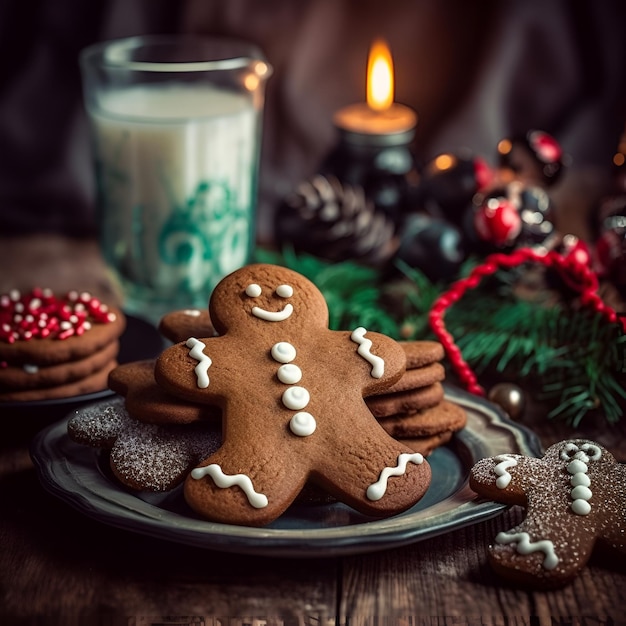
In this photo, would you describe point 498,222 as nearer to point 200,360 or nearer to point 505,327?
point 505,327

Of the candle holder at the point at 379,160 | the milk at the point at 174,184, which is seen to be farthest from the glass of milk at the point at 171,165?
the candle holder at the point at 379,160

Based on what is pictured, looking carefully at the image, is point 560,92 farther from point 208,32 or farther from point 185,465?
point 185,465

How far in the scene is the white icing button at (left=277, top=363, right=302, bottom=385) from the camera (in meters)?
0.81

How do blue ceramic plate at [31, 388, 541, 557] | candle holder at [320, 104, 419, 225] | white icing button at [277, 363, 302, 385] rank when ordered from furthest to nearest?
1. candle holder at [320, 104, 419, 225]
2. white icing button at [277, 363, 302, 385]
3. blue ceramic plate at [31, 388, 541, 557]

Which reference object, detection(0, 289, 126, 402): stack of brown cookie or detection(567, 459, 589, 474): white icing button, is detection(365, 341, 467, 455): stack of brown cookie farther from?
detection(0, 289, 126, 402): stack of brown cookie

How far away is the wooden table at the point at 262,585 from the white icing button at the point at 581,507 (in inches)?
1.7

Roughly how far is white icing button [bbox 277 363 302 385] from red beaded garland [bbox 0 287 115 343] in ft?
0.94

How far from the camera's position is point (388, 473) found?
0.77 meters

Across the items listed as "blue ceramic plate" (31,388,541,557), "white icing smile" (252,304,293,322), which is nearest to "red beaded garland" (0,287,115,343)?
"blue ceramic plate" (31,388,541,557)

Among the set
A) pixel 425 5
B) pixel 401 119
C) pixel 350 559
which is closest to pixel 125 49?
pixel 401 119

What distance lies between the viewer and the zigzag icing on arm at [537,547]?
28.6 inches

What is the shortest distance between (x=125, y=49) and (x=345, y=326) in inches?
21.4

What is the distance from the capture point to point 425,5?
1.78 meters

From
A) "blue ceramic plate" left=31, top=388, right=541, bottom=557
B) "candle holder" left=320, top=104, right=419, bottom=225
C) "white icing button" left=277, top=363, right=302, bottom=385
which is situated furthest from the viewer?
"candle holder" left=320, top=104, right=419, bottom=225
